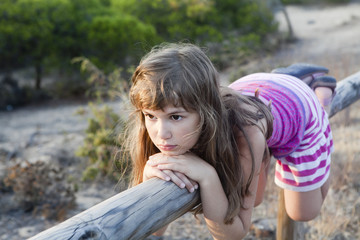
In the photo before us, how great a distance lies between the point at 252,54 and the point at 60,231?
7.86 metres

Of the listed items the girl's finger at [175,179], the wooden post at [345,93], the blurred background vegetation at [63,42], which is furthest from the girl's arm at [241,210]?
the blurred background vegetation at [63,42]

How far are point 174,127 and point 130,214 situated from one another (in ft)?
1.08

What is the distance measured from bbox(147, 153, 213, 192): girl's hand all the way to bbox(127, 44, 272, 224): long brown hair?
75mm

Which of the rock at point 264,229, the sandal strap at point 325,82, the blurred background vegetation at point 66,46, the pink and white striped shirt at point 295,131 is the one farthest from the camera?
the blurred background vegetation at point 66,46

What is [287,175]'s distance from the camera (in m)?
1.93

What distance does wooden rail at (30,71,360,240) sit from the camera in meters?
0.96

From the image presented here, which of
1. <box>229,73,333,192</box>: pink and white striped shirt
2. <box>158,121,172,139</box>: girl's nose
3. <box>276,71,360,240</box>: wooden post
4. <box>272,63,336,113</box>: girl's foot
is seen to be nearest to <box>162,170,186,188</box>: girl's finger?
<box>158,121,172,139</box>: girl's nose

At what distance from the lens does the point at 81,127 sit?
231 inches

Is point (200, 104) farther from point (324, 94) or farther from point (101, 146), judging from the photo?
point (101, 146)

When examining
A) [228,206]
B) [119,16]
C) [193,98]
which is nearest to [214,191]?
[228,206]

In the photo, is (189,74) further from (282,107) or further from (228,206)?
(282,107)

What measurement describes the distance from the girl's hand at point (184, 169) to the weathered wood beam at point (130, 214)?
0.09ft

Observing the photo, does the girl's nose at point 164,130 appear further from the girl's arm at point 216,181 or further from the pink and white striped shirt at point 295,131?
the pink and white striped shirt at point 295,131

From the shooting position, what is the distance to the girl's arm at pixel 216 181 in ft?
4.26
